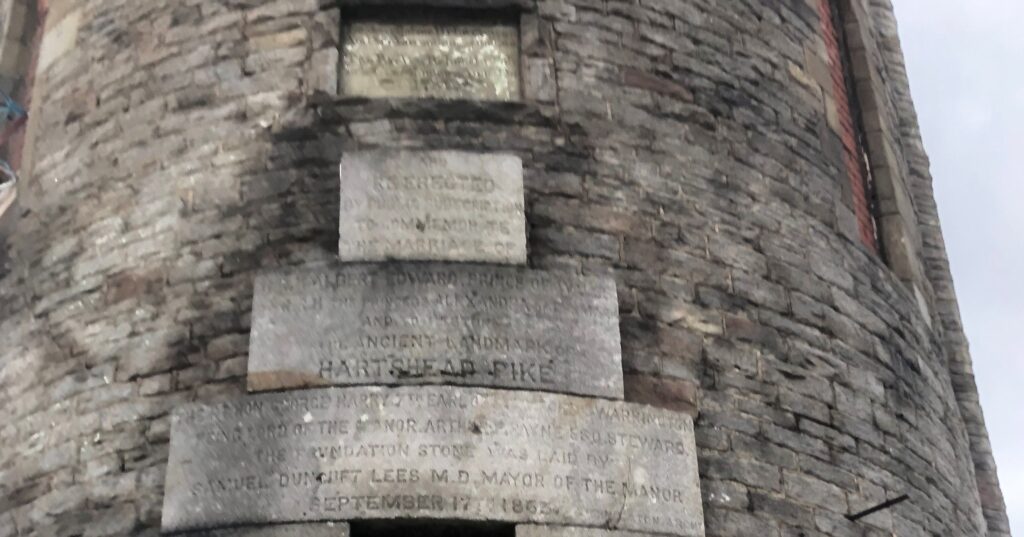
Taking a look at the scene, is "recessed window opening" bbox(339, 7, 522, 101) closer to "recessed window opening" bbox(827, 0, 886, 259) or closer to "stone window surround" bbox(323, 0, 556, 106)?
"stone window surround" bbox(323, 0, 556, 106)

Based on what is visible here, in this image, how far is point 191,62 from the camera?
19.0 feet

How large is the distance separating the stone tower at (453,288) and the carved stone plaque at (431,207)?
13mm

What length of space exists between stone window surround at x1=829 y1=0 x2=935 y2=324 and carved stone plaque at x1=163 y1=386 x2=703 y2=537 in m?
2.71

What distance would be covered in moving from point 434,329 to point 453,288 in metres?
0.20

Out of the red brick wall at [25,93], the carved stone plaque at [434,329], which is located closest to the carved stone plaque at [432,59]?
the carved stone plaque at [434,329]

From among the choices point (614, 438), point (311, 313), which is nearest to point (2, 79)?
point (311, 313)

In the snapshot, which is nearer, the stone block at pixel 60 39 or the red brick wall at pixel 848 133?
the stone block at pixel 60 39

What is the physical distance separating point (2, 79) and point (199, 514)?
13.0 feet

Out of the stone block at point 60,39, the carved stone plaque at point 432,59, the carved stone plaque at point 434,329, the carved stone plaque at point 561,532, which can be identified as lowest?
the carved stone plaque at point 561,532

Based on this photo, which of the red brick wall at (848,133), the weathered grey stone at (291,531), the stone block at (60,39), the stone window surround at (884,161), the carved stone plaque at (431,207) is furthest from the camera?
the stone window surround at (884,161)

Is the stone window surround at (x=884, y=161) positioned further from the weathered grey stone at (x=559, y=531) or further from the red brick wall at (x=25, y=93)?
the red brick wall at (x=25, y=93)

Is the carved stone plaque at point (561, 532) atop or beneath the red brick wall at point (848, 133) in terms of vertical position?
beneath

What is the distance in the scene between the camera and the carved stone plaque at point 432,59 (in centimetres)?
558

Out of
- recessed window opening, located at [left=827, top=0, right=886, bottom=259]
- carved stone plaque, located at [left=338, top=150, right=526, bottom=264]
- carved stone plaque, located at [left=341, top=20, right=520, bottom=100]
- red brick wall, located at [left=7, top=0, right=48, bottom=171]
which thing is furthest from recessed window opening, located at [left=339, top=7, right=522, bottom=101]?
recessed window opening, located at [left=827, top=0, right=886, bottom=259]
